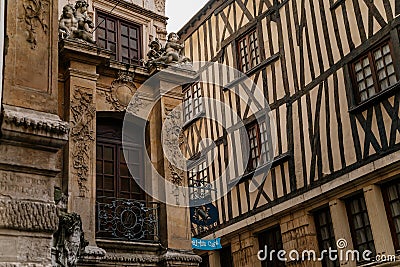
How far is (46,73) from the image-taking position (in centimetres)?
461

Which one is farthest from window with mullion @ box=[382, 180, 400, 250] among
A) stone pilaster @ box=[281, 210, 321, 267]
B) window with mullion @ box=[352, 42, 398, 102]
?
stone pilaster @ box=[281, 210, 321, 267]

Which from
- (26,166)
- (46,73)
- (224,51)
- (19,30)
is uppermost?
(224,51)

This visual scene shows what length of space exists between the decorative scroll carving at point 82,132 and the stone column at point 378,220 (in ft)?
19.0

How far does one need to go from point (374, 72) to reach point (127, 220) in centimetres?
609

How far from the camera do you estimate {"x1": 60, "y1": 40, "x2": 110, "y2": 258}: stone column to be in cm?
743

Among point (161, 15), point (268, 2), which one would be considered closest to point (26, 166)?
point (161, 15)

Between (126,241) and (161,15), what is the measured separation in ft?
15.6

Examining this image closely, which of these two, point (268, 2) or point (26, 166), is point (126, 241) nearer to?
point (26, 166)

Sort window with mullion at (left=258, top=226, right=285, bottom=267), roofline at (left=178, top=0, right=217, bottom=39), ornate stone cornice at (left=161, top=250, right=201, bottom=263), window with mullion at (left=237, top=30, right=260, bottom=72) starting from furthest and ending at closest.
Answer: roofline at (left=178, top=0, right=217, bottom=39) → window with mullion at (left=237, top=30, right=260, bottom=72) → window with mullion at (left=258, top=226, right=285, bottom=267) → ornate stone cornice at (left=161, top=250, right=201, bottom=263)

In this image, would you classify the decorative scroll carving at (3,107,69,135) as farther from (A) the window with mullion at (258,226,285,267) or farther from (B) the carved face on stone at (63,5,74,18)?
(A) the window with mullion at (258,226,285,267)

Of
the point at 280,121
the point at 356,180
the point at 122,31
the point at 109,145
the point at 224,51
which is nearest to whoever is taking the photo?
the point at 109,145

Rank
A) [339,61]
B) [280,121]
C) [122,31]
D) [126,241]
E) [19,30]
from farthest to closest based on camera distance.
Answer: [280,121], [339,61], [122,31], [126,241], [19,30]

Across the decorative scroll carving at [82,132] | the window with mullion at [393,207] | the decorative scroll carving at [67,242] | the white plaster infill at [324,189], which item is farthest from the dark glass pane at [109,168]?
the window with mullion at [393,207]

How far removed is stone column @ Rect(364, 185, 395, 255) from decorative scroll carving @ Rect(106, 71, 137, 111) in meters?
5.22
